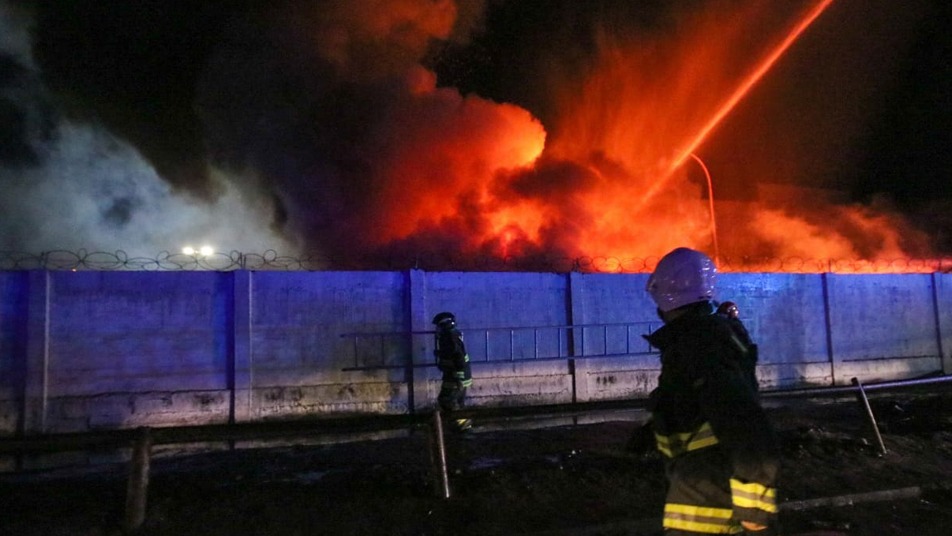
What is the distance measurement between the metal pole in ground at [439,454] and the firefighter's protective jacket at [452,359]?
3.14 m

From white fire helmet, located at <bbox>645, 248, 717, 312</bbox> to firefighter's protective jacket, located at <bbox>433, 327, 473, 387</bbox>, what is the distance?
563cm

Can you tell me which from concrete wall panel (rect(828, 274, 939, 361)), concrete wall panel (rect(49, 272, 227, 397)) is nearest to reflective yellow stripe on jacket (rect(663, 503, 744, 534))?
concrete wall panel (rect(49, 272, 227, 397))

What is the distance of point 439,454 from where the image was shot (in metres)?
4.90

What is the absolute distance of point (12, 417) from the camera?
7.39m

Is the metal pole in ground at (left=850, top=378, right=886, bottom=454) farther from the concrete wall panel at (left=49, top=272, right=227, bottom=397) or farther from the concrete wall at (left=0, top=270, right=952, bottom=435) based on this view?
the concrete wall panel at (left=49, top=272, right=227, bottom=397)

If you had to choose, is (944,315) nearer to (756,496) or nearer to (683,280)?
(683,280)

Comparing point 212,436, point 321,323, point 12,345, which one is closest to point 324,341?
point 321,323

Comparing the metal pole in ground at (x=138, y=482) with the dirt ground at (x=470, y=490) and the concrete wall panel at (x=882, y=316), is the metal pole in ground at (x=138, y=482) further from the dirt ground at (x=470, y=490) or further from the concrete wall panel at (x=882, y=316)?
the concrete wall panel at (x=882, y=316)

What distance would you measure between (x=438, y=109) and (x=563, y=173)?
3.53 metres

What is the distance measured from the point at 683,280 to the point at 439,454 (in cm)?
295

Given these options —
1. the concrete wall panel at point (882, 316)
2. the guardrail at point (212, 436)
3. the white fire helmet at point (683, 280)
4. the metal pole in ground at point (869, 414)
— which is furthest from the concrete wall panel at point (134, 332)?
the concrete wall panel at point (882, 316)

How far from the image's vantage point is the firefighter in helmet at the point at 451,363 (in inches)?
318

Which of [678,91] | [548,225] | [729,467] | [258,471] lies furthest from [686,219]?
[729,467]

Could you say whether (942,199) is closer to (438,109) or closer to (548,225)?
(548,225)
